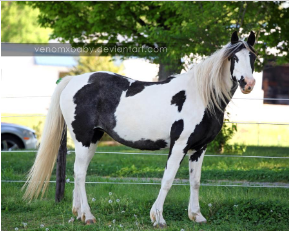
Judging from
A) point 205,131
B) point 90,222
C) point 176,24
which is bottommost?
point 90,222

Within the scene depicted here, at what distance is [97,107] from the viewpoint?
514 cm

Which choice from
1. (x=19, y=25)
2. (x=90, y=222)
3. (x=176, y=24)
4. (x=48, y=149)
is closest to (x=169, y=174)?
(x=90, y=222)

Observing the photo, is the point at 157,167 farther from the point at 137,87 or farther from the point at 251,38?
the point at 251,38

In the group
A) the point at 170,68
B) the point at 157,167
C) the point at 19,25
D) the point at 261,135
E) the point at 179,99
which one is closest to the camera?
the point at 179,99

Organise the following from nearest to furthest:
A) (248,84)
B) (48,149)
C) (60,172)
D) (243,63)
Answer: (248,84) < (243,63) < (48,149) < (60,172)

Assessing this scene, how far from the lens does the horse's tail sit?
5270 millimetres

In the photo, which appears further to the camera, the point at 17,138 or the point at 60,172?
the point at 17,138

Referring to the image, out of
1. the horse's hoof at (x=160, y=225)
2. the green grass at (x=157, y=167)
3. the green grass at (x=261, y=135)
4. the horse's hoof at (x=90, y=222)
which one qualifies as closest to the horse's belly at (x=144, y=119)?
the horse's hoof at (x=160, y=225)

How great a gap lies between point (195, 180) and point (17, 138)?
8.59m

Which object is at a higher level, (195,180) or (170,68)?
(170,68)

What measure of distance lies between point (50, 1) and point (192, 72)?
9224mm

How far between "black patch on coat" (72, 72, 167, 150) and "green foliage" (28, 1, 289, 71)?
166 inches

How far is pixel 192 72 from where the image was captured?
4.99m

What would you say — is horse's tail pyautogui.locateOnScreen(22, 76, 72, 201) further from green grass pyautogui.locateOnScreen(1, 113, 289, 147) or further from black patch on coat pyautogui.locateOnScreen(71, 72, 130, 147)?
green grass pyautogui.locateOnScreen(1, 113, 289, 147)
